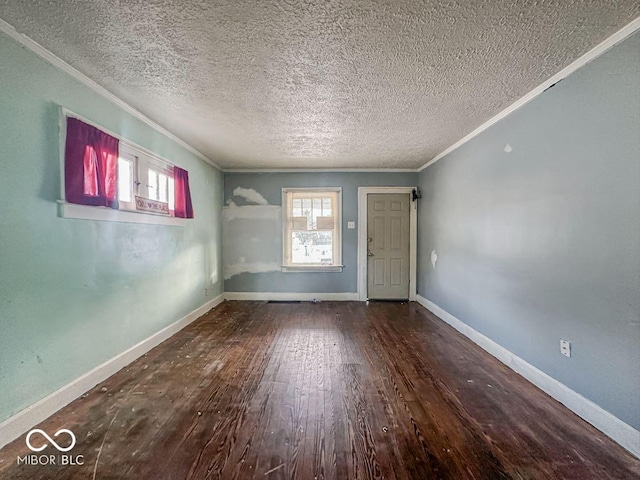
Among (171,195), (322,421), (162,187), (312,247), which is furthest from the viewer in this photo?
(312,247)

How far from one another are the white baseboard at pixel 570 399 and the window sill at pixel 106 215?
372cm

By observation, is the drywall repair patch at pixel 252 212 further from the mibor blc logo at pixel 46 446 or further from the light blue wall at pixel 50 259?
the mibor blc logo at pixel 46 446

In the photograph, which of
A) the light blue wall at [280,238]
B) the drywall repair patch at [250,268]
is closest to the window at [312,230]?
the light blue wall at [280,238]

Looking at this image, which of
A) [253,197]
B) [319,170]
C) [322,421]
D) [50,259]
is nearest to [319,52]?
[50,259]

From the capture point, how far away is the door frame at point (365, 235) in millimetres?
5055

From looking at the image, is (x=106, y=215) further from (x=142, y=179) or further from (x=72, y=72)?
(x=72, y=72)

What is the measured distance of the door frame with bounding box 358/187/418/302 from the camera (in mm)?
5055

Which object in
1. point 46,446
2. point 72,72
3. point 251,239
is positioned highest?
point 72,72

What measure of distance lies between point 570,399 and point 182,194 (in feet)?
13.7

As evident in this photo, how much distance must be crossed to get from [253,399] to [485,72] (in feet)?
9.50

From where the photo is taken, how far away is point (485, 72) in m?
2.02

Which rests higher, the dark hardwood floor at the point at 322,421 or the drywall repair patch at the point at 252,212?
the drywall repair patch at the point at 252,212

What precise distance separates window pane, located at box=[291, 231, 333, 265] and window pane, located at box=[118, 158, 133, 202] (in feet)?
9.36

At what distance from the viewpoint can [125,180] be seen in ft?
8.55
